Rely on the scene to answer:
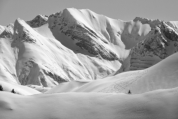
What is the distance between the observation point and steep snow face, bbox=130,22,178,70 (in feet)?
553

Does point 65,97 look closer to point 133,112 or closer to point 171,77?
point 133,112

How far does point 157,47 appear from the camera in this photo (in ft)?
603

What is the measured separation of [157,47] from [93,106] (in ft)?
563

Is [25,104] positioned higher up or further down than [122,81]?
higher up

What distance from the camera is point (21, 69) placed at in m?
198

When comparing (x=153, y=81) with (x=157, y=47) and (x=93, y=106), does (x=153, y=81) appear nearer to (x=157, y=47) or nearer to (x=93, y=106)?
(x=93, y=106)

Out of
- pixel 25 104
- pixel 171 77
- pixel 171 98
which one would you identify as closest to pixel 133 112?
pixel 171 98

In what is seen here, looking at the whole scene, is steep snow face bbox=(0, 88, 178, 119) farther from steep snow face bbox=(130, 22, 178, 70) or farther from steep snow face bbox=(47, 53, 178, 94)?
steep snow face bbox=(130, 22, 178, 70)

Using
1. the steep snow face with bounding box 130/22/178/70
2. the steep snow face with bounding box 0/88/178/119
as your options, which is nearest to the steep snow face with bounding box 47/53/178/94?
the steep snow face with bounding box 0/88/178/119

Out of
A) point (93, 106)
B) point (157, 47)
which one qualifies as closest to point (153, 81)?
point (93, 106)

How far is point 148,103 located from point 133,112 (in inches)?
44.7

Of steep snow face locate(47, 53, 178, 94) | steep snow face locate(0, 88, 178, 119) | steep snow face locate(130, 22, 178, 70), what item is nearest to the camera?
steep snow face locate(0, 88, 178, 119)

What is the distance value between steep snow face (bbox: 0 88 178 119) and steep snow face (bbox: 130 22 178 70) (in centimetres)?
14316

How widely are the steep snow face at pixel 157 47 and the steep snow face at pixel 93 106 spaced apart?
143 m
